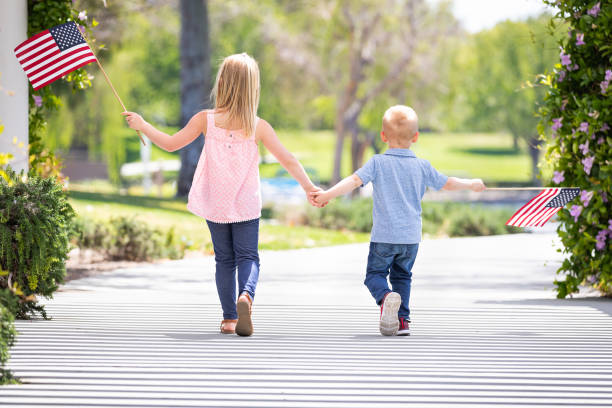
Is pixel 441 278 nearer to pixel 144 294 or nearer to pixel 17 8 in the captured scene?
pixel 144 294

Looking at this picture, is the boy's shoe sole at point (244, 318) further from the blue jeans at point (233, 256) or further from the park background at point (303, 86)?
the park background at point (303, 86)

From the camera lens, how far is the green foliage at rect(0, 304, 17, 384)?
449cm

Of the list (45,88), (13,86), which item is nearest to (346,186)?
(13,86)

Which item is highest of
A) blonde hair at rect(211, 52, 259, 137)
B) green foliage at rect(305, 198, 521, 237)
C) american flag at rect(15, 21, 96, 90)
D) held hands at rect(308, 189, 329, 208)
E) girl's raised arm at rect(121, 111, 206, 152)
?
american flag at rect(15, 21, 96, 90)

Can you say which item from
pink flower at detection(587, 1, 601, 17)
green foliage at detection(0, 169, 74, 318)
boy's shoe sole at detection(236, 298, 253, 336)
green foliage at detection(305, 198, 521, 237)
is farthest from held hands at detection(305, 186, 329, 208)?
green foliage at detection(305, 198, 521, 237)

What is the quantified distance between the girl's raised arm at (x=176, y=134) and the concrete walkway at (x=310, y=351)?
1.31m

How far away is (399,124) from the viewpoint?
21.6ft

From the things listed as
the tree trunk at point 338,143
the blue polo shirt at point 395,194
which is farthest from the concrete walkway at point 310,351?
the tree trunk at point 338,143

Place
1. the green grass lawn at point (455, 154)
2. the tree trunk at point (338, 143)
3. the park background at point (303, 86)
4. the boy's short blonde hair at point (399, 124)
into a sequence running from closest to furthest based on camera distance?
1. the boy's short blonde hair at point (399, 124)
2. the park background at point (303, 86)
3. the tree trunk at point (338, 143)
4. the green grass lawn at point (455, 154)

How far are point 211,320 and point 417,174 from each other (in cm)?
196

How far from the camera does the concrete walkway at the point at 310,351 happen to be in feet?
14.8

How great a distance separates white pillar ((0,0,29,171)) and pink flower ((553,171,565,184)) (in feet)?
15.4

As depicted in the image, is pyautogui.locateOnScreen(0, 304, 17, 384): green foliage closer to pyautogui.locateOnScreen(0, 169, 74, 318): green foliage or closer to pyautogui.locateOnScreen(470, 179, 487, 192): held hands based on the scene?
pyautogui.locateOnScreen(0, 169, 74, 318): green foliage

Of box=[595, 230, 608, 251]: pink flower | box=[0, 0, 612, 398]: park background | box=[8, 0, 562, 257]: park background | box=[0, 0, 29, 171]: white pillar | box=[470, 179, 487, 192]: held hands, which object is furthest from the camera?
box=[8, 0, 562, 257]: park background
